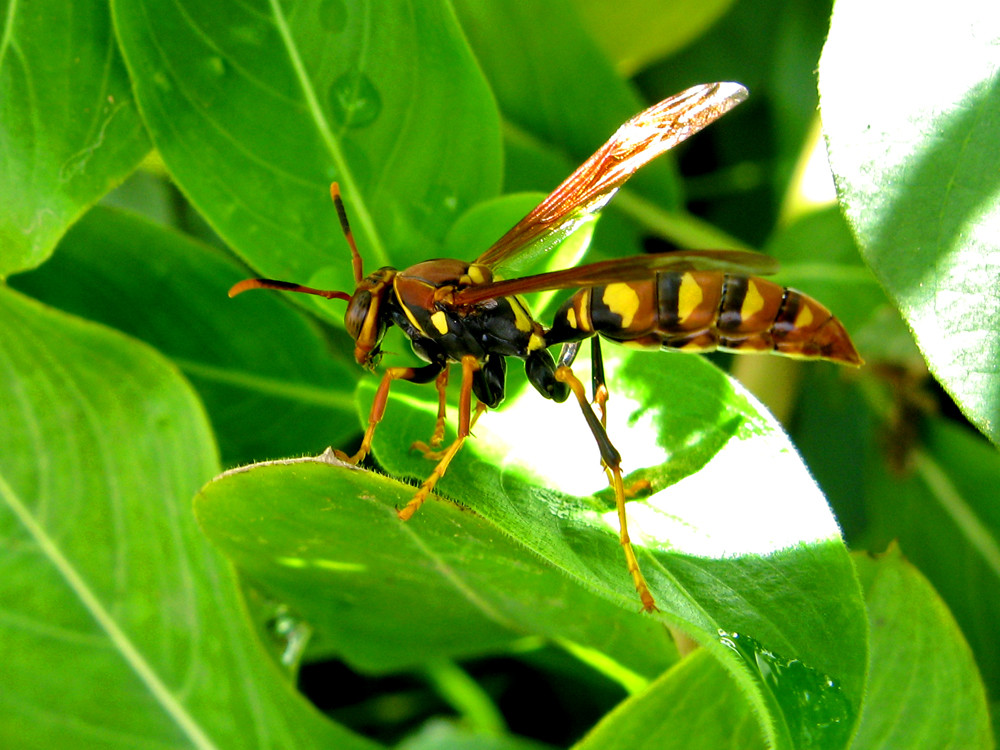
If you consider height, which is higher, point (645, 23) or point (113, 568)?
point (645, 23)

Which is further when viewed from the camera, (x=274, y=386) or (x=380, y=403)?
(x=274, y=386)

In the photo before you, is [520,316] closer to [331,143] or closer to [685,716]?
[331,143]

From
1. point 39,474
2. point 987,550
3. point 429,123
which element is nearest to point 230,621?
point 39,474

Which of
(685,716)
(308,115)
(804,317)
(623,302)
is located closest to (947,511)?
(804,317)

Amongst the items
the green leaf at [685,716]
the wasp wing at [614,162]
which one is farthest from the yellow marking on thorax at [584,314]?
the green leaf at [685,716]

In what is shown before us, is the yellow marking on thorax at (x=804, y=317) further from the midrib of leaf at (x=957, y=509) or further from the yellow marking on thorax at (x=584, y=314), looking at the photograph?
the midrib of leaf at (x=957, y=509)

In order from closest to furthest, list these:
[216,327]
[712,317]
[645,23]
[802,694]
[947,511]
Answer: [802,694] < [712,317] < [216,327] < [947,511] < [645,23]
